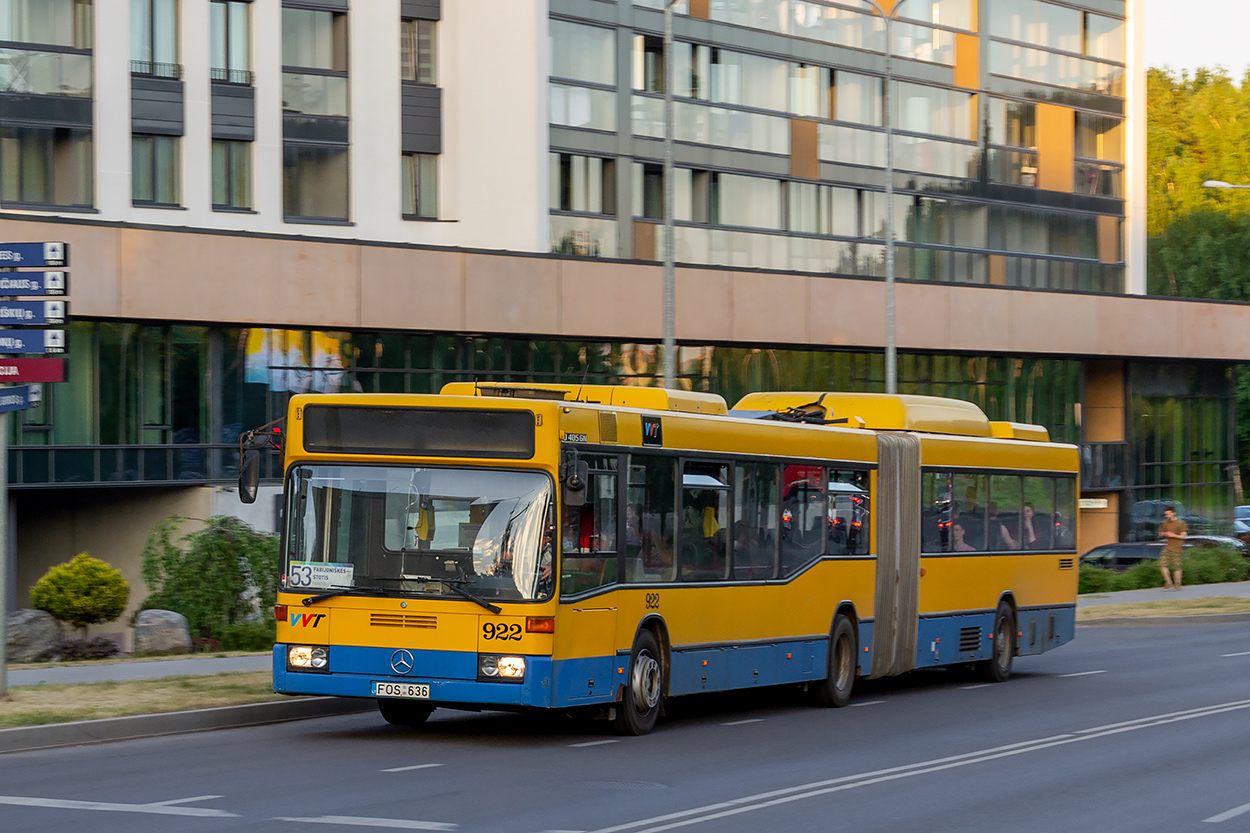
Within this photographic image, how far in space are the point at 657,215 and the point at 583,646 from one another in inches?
1124

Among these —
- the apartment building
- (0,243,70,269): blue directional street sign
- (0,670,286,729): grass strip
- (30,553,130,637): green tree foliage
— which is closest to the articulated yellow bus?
(0,670,286,729): grass strip

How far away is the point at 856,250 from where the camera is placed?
4562cm

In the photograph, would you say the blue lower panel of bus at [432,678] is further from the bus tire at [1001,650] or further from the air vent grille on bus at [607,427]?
the bus tire at [1001,650]

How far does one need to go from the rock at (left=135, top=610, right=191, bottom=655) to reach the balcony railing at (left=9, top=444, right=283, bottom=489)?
9.65 meters

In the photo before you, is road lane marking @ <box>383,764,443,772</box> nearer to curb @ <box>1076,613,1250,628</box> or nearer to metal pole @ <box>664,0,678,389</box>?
metal pole @ <box>664,0,678,389</box>

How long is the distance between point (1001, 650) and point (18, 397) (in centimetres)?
1179

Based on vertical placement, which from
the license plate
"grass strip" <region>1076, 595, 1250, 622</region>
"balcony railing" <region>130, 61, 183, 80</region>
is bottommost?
"grass strip" <region>1076, 595, 1250, 622</region>

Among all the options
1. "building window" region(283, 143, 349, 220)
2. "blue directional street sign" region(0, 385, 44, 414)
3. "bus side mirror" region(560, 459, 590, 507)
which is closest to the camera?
"bus side mirror" region(560, 459, 590, 507)

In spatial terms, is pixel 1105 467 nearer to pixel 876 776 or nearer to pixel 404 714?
pixel 404 714

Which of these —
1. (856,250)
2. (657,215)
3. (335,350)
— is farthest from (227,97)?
(856,250)

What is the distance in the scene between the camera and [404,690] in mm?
13031

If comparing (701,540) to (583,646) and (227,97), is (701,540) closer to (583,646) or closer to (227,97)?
(583,646)

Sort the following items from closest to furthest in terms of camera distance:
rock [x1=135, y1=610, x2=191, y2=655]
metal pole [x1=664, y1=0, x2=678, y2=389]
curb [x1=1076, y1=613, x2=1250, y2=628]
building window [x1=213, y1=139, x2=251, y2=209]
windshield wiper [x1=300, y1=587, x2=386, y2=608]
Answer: windshield wiper [x1=300, y1=587, x2=386, y2=608]
rock [x1=135, y1=610, x2=191, y2=655]
metal pole [x1=664, y1=0, x2=678, y2=389]
curb [x1=1076, y1=613, x2=1250, y2=628]
building window [x1=213, y1=139, x2=251, y2=209]

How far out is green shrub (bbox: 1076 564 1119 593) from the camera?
39.4 metres
